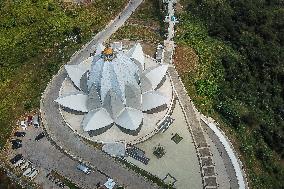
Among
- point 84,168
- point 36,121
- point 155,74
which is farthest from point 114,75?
point 36,121

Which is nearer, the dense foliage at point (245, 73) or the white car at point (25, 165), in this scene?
the white car at point (25, 165)

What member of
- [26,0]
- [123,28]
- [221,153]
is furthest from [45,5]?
[221,153]

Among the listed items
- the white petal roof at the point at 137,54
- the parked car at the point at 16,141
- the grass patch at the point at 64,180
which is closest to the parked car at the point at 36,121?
the parked car at the point at 16,141

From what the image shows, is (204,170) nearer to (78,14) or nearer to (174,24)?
(174,24)

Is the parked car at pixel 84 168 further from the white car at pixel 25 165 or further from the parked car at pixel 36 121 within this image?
the parked car at pixel 36 121

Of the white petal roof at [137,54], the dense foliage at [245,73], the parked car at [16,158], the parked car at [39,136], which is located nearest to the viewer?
the parked car at [16,158]

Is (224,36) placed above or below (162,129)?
above

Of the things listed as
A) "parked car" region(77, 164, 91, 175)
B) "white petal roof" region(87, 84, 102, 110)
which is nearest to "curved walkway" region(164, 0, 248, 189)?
"white petal roof" region(87, 84, 102, 110)
